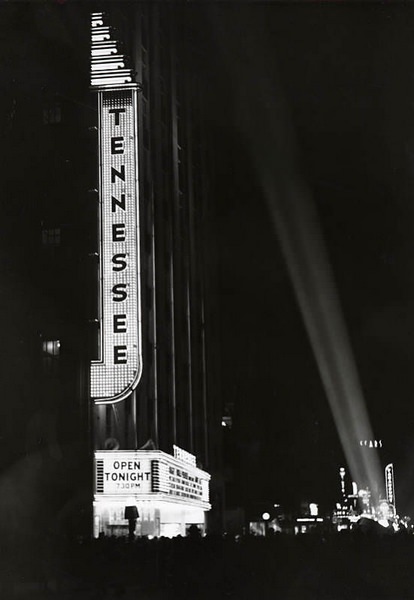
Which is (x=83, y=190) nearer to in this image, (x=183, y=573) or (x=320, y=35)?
(x=320, y=35)

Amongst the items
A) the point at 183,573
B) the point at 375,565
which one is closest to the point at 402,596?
the point at 375,565

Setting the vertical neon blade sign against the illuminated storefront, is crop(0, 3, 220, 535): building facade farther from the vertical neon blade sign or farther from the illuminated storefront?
the illuminated storefront

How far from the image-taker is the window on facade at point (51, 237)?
16438 mm

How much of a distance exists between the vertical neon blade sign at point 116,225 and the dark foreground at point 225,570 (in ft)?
10.6

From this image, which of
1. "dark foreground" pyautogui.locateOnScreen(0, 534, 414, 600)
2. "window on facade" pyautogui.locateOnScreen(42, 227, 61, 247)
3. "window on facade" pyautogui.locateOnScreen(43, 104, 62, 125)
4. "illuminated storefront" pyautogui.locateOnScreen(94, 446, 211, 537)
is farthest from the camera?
"window on facade" pyautogui.locateOnScreen(42, 227, 61, 247)

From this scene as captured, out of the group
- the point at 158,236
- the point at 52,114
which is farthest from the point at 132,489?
the point at 158,236

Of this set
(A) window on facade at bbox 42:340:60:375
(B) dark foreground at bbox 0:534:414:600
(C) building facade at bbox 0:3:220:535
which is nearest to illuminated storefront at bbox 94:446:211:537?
(C) building facade at bbox 0:3:220:535

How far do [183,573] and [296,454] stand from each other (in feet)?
87.2

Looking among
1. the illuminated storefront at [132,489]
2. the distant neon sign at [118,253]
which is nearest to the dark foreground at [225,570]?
the illuminated storefront at [132,489]

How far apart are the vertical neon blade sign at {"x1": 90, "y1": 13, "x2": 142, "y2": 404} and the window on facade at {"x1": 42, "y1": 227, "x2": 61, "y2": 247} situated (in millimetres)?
2627

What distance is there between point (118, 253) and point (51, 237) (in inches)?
134

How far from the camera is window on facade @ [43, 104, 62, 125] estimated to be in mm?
16078

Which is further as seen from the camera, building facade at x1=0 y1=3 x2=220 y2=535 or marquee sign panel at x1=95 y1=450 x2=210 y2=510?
marquee sign panel at x1=95 y1=450 x2=210 y2=510

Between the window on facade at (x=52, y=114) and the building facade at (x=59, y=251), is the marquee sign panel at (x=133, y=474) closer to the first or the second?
the building facade at (x=59, y=251)
